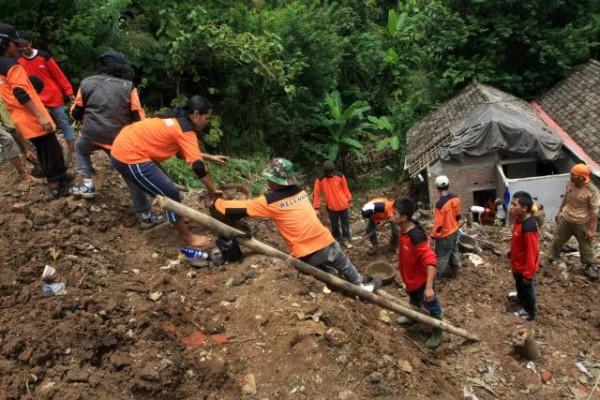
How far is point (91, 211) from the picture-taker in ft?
19.0

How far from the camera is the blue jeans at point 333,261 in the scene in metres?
4.93

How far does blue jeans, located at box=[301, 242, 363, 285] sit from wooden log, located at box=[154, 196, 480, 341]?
11 cm

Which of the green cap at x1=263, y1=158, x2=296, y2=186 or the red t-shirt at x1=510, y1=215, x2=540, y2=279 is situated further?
the red t-shirt at x1=510, y1=215, x2=540, y2=279

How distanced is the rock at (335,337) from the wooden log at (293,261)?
2.73ft

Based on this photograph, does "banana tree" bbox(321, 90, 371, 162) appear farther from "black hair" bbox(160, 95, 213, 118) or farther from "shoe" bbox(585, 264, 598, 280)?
"black hair" bbox(160, 95, 213, 118)

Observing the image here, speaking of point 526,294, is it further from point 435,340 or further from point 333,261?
point 333,261

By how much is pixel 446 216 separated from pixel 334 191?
2116mm

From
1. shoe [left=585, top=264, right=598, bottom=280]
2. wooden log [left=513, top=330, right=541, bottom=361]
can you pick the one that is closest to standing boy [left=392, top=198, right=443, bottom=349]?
wooden log [left=513, top=330, right=541, bottom=361]

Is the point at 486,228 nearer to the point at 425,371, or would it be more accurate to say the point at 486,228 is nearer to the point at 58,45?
the point at 425,371

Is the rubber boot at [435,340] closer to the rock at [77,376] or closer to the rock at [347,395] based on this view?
the rock at [347,395]

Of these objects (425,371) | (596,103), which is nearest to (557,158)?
(596,103)

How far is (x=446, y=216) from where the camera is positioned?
21.3 feet

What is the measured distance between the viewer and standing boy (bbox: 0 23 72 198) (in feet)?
16.8

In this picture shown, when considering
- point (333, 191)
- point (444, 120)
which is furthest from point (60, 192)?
point (444, 120)
